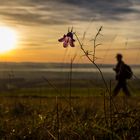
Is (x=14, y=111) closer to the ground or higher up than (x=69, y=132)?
closer to the ground


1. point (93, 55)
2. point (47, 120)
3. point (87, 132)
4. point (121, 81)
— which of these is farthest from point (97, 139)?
point (121, 81)

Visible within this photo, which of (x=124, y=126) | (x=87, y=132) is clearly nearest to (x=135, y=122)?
(x=124, y=126)

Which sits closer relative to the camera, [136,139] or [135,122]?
[136,139]

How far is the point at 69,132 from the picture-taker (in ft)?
19.0

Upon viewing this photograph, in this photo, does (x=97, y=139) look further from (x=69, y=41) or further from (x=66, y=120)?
(x=66, y=120)

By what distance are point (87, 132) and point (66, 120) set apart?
6.45 feet

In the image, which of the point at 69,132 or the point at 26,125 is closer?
the point at 69,132

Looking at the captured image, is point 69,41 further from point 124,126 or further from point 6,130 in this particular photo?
point 6,130

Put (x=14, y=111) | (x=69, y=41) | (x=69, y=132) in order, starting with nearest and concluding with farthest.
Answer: (x=69, y=41), (x=69, y=132), (x=14, y=111)

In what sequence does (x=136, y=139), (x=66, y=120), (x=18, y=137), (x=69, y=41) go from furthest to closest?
1. (x=66, y=120)
2. (x=18, y=137)
3. (x=69, y=41)
4. (x=136, y=139)

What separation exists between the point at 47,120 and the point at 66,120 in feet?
2.12

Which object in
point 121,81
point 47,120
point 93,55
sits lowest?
point 121,81

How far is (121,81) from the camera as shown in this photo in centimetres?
2355

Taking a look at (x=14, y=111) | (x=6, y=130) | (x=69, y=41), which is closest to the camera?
(x=69, y=41)
